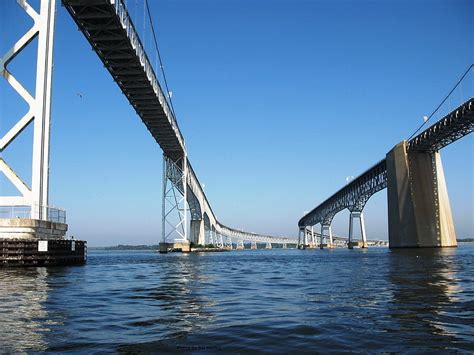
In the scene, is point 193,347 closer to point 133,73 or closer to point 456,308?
point 456,308

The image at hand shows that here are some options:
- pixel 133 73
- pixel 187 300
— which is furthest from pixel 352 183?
pixel 187 300

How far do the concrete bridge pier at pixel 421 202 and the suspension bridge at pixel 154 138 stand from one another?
15 centimetres

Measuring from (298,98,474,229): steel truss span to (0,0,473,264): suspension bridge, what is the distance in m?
0.15

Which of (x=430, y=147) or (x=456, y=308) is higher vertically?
(x=430, y=147)

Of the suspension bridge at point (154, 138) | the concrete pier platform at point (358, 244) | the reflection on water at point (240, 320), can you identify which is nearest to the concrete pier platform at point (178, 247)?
the suspension bridge at point (154, 138)

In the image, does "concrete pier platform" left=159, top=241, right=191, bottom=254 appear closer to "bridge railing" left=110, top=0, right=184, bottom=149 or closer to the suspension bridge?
the suspension bridge

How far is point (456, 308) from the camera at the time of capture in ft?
37.6

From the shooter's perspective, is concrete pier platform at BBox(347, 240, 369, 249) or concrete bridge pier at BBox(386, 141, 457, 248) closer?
concrete bridge pier at BBox(386, 141, 457, 248)

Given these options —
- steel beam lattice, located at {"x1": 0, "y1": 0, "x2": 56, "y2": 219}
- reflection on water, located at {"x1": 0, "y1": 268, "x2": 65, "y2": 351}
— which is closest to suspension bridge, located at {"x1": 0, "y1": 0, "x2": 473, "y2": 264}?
steel beam lattice, located at {"x1": 0, "y1": 0, "x2": 56, "y2": 219}

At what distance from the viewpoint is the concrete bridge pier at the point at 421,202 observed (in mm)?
72375

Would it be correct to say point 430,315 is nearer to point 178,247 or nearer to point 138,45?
point 138,45

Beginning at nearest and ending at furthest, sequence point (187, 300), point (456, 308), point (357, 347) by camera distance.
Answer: point (357, 347), point (456, 308), point (187, 300)

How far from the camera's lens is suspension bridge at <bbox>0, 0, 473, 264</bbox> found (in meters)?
31.4

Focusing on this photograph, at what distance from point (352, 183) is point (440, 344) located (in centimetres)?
11547
